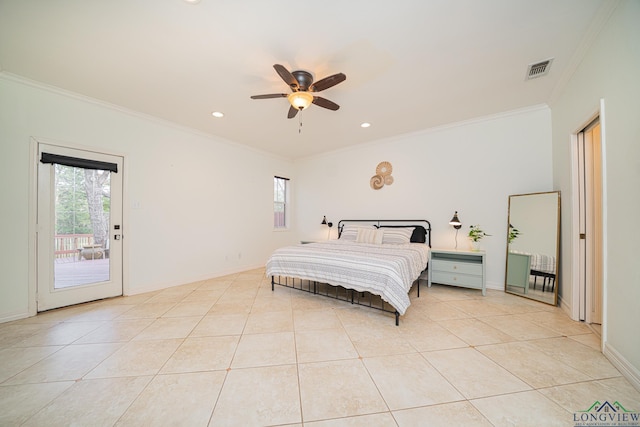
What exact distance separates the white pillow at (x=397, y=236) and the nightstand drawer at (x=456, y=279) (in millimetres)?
724

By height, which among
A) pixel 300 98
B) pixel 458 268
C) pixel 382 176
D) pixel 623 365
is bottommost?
pixel 623 365

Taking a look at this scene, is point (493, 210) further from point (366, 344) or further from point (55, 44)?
point (55, 44)

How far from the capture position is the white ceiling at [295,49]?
71.0 inches

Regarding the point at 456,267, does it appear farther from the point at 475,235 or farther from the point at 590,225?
the point at 590,225

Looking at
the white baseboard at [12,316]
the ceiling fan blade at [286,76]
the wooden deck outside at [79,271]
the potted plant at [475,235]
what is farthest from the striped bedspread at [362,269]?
the white baseboard at [12,316]

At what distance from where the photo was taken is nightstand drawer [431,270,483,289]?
349cm

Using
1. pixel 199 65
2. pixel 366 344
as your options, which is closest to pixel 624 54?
pixel 366 344

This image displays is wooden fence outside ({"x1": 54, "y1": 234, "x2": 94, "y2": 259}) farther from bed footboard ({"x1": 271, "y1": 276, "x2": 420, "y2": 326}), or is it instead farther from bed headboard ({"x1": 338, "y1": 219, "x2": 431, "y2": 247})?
bed headboard ({"x1": 338, "y1": 219, "x2": 431, "y2": 247})

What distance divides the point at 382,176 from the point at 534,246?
272 cm

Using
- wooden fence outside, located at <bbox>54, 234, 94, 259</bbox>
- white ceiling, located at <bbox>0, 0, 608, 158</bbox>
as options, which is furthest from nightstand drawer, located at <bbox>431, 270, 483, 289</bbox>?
wooden fence outside, located at <bbox>54, 234, 94, 259</bbox>

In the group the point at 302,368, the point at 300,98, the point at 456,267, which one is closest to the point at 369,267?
the point at 302,368

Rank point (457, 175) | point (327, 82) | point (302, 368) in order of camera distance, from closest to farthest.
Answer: point (302, 368)
point (327, 82)
point (457, 175)

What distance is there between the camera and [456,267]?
3.66 m

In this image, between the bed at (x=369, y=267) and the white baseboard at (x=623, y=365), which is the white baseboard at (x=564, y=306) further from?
the bed at (x=369, y=267)
